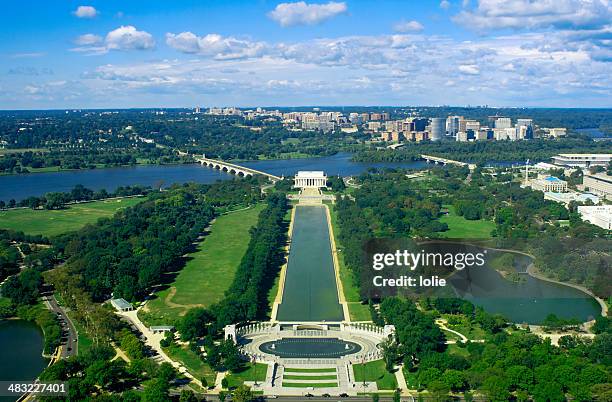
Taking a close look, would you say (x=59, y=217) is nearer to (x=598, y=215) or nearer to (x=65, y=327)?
(x=65, y=327)

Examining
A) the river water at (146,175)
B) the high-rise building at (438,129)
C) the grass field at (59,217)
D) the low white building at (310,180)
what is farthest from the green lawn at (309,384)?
the high-rise building at (438,129)

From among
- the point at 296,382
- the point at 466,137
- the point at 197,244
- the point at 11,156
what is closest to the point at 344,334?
the point at 296,382

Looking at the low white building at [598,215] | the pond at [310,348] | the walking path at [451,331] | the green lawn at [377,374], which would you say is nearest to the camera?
the green lawn at [377,374]

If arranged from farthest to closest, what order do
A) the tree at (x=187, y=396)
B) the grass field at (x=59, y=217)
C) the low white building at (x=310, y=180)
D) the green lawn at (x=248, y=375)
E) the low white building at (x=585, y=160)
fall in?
the low white building at (x=585, y=160), the low white building at (x=310, y=180), the grass field at (x=59, y=217), the green lawn at (x=248, y=375), the tree at (x=187, y=396)

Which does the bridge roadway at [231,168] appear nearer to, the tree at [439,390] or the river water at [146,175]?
the river water at [146,175]

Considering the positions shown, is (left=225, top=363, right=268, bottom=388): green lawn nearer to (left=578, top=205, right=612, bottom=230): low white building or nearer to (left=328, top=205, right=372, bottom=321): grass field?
(left=328, top=205, right=372, bottom=321): grass field
